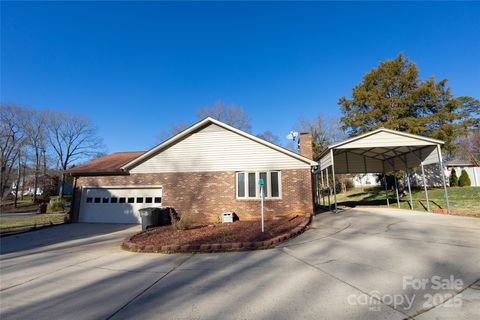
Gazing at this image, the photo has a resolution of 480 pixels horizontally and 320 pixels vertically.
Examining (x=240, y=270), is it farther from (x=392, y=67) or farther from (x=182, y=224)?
(x=392, y=67)

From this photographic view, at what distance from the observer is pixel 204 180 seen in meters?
13.4

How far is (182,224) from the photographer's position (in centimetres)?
982

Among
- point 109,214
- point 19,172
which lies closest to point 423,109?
point 109,214

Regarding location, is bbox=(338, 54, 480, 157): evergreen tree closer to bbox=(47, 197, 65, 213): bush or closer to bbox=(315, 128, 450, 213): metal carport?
bbox=(315, 128, 450, 213): metal carport

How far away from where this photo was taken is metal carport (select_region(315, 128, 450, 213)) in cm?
1258

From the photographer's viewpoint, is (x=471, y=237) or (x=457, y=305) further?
(x=471, y=237)

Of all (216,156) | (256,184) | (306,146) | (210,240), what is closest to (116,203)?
(216,156)

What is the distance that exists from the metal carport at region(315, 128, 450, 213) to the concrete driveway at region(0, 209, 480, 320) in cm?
581

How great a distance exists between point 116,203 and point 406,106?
24.8 m

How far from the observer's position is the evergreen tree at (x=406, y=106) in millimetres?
20438

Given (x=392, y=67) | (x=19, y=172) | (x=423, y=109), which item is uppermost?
(x=392, y=67)

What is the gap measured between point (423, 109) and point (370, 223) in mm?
18111

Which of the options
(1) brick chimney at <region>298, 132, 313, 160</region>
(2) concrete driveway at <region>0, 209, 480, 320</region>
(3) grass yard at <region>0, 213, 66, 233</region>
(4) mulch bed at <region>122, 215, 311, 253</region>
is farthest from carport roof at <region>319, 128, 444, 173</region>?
(3) grass yard at <region>0, 213, 66, 233</region>

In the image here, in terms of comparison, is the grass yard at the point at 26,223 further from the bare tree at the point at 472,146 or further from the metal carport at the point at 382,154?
the bare tree at the point at 472,146
